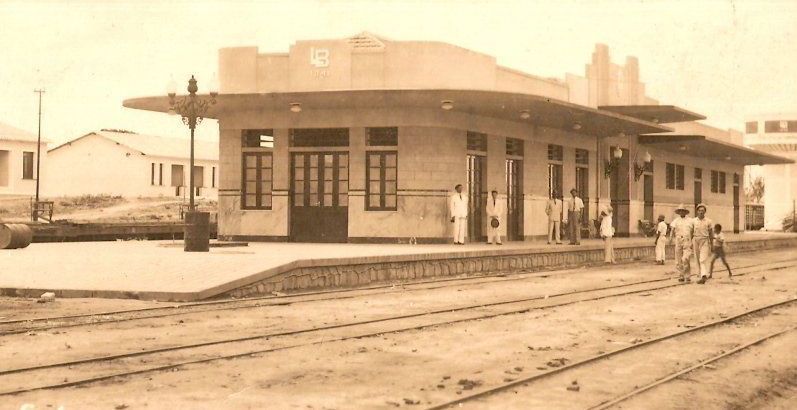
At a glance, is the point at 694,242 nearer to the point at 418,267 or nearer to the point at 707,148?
the point at 418,267

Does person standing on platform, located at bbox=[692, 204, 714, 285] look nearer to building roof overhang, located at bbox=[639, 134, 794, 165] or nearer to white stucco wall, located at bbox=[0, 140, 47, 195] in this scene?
building roof overhang, located at bbox=[639, 134, 794, 165]

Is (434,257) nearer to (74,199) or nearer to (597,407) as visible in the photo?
(597,407)

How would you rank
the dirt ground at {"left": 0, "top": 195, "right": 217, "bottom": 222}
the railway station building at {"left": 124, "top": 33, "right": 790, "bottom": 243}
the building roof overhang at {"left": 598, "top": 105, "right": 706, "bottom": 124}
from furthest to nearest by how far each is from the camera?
the dirt ground at {"left": 0, "top": 195, "right": 217, "bottom": 222}, the building roof overhang at {"left": 598, "top": 105, "right": 706, "bottom": 124}, the railway station building at {"left": 124, "top": 33, "right": 790, "bottom": 243}

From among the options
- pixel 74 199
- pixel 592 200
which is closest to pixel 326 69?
pixel 592 200

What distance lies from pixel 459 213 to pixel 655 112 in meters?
12.7

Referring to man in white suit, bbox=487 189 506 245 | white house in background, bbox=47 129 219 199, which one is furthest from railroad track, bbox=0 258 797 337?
white house in background, bbox=47 129 219 199

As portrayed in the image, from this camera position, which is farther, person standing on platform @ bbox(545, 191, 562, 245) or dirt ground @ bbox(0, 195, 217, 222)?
dirt ground @ bbox(0, 195, 217, 222)

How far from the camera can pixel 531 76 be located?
30859mm

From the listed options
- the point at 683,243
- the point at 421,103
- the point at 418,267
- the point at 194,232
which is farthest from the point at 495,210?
the point at 194,232

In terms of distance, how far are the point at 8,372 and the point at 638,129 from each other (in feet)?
90.5

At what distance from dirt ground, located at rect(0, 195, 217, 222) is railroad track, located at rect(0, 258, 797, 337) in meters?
31.1

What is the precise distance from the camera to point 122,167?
192 ft

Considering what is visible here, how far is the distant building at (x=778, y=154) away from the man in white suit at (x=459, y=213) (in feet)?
144

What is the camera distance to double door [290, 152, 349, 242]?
84.8 feet
